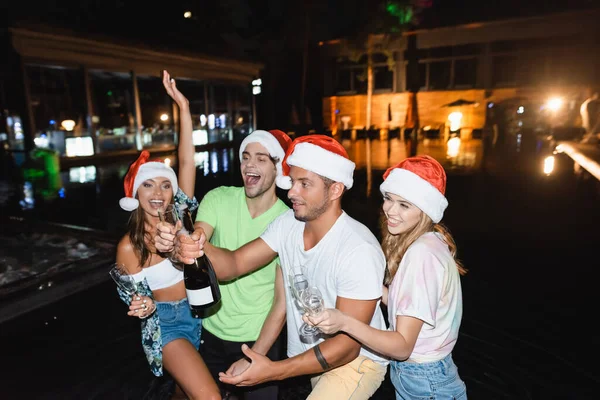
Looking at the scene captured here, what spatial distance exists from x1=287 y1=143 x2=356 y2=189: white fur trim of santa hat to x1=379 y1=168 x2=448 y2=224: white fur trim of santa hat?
0.92 feet

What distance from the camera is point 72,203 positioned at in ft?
36.0

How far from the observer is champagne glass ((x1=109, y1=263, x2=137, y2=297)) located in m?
2.62

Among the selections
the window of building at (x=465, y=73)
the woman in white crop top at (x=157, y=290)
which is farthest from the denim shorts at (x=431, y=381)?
the window of building at (x=465, y=73)

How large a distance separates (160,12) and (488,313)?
31.7 m

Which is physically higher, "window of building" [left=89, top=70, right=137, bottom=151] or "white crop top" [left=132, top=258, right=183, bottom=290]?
"window of building" [left=89, top=70, right=137, bottom=151]

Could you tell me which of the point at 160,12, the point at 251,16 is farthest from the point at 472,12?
the point at 160,12

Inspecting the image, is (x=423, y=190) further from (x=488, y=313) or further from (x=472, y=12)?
(x=472, y=12)

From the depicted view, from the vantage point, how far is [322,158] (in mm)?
2496

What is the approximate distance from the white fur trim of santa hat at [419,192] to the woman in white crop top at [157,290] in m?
1.74

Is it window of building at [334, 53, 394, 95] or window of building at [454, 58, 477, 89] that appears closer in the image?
window of building at [454, 58, 477, 89]

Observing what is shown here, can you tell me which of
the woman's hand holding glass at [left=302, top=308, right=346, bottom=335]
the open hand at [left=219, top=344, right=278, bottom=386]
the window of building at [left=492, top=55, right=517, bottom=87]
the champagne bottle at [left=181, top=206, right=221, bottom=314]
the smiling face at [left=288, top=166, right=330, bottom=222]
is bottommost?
the open hand at [left=219, top=344, right=278, bottom=386]

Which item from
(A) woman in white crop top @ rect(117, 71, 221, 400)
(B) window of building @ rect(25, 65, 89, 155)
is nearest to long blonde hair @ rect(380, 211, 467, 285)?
(A) woman in white crop top @ rect(117, 71, 221, 400)

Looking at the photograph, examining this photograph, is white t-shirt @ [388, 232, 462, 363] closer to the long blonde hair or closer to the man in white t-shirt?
the long blonde hair

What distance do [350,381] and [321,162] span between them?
1314mm
